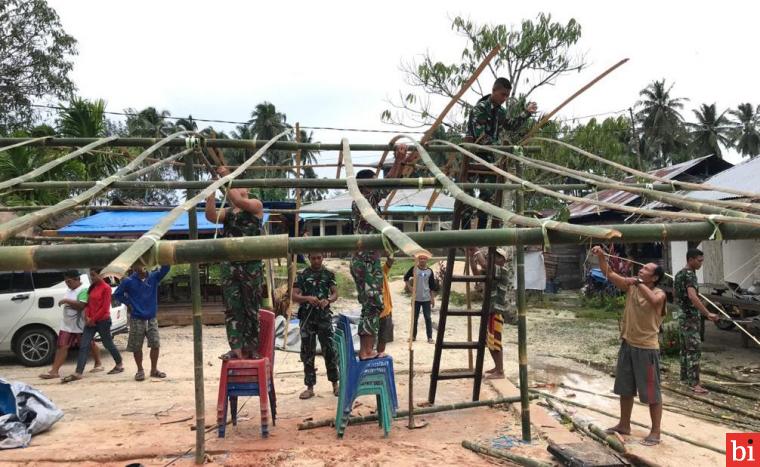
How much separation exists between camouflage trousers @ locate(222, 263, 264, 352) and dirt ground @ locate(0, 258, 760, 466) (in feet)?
2.99

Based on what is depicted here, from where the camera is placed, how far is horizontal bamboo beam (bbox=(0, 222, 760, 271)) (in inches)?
88.2

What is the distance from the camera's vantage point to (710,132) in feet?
131

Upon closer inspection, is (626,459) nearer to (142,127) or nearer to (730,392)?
(730,392)

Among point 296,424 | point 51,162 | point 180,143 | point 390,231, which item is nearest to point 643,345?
point 296,424

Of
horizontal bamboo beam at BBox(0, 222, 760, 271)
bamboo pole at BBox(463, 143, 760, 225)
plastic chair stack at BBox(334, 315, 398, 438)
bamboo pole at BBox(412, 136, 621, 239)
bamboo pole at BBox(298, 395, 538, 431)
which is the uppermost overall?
bamboo pole at BBox(463, 143, 760, 225)

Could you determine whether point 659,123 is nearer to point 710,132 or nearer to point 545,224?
point 710,132

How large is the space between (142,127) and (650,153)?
1429 inches

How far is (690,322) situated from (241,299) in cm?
578

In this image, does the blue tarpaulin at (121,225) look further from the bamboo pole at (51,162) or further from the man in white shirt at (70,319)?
the bamboo pole at (51,162)

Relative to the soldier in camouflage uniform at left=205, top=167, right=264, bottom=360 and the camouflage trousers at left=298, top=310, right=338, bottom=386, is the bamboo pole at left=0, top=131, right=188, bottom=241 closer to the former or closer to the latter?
the soldier in camouflage uniform at left=205, top=167, right=264, bottom=360

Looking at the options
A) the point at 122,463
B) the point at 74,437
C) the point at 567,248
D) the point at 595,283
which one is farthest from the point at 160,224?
the point at 567,248

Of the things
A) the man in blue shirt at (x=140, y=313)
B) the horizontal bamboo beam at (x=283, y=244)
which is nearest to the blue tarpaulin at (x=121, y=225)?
the man in blue shirt at (x=140, y=313)

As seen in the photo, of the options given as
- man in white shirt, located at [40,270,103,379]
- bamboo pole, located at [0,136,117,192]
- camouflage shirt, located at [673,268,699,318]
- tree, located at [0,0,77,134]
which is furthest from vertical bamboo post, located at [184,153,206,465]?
tree, located at [0,0,77,134]

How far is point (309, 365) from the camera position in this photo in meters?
5.86
